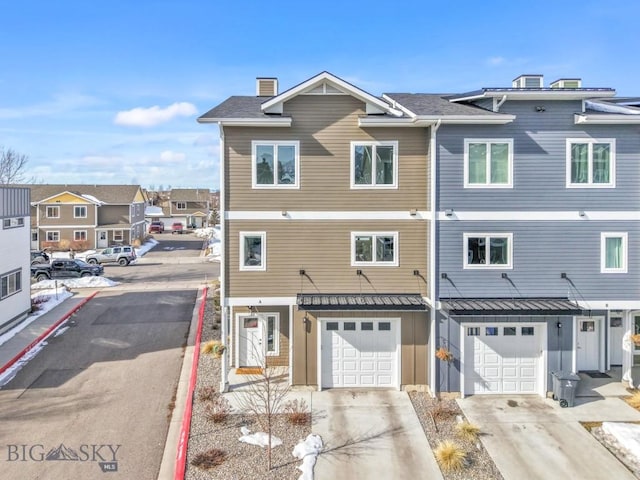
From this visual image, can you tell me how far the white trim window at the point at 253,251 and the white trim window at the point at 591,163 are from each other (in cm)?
939

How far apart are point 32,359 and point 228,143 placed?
10.5 m

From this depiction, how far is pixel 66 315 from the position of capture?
20.5 meters

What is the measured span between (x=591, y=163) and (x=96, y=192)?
5132 cm

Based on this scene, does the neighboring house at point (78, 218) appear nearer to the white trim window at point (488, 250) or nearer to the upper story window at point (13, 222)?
the upper story window at point (13, 222)

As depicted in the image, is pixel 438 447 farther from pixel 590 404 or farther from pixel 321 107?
pixel 321 107

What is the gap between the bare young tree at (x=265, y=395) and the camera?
11211 millimetres

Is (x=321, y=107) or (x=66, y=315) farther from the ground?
(x=321, y=107)

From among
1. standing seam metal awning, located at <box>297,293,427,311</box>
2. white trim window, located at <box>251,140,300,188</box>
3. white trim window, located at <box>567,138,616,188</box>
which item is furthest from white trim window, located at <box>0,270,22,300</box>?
white trim window, located at <box>567,138,616,188</box>

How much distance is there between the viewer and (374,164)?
44.3ft

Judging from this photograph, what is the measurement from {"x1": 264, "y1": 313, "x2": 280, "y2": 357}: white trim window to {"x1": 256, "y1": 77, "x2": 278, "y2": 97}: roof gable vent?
27.1 ft

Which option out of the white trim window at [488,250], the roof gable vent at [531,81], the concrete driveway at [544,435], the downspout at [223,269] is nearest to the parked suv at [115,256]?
the downspout at [223,269]

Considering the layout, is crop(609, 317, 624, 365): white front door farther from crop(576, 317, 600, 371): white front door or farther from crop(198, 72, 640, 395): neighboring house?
crop(198, 72, 640, 395): neighboring house

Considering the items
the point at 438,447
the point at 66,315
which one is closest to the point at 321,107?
the point at 438,447

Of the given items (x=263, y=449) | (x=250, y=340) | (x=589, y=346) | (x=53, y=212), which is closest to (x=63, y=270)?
(x=53, y=212)
